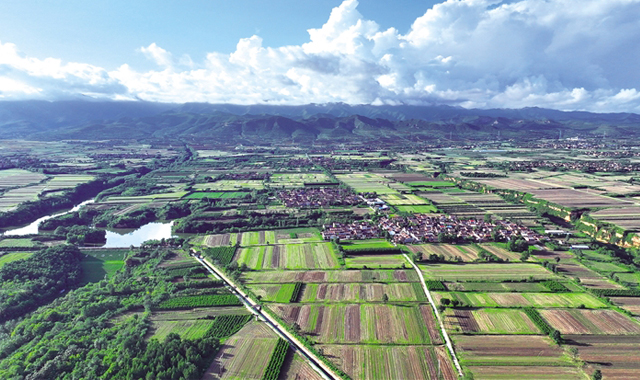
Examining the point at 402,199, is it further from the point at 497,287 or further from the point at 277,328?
the point at 277,328

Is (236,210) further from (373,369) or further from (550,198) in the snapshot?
(550,198)

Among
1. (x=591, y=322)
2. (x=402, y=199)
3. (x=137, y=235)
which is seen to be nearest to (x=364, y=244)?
(x=591, y=322)

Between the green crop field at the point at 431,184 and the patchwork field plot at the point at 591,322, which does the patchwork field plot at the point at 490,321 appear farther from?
the green crop field at the point at 431,184

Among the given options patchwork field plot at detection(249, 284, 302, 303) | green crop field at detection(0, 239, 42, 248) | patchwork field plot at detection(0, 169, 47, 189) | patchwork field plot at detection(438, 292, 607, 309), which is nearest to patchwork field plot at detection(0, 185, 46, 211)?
patchwork field plot at detection(0, 169, 47, 189)

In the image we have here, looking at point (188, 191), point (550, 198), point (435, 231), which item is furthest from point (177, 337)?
point (550, 198)

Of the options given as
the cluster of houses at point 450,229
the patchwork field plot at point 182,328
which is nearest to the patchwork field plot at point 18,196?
the patchwork field plot at point 182,328

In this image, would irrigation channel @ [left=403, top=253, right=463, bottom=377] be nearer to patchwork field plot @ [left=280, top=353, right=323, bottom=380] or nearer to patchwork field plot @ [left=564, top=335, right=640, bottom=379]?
patchwork field plot @ [left=564, top=335, right=640, bottom=379]
